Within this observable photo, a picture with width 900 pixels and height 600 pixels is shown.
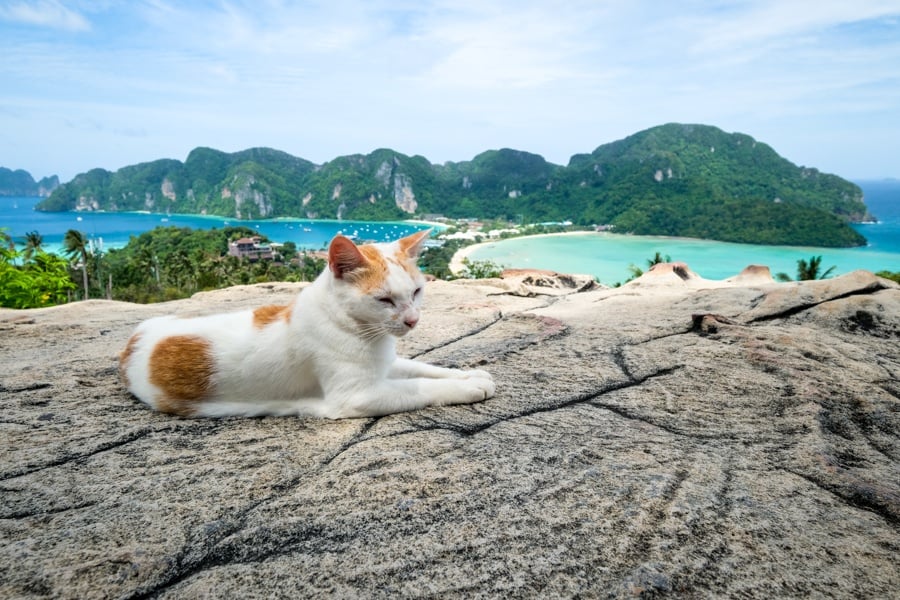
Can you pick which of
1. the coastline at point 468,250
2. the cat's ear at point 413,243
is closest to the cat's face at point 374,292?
the cat's ear at point 413,243

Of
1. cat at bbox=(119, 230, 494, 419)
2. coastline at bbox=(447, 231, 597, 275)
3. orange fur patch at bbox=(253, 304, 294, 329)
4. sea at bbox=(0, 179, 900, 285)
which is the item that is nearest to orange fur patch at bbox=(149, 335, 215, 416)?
cat at bbox=(119, 230, 494, 419)

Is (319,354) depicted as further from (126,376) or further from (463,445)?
(126,376)

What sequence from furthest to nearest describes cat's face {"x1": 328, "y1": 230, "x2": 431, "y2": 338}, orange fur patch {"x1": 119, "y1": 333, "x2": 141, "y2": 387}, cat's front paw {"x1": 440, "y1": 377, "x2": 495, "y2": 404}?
orange fur patch {"x1": 119, "y1": 333, "x2": 141, "y2": 387} → cat's front paw {"x1": 440, "y1": 377, "x2": 495, "y2": 404} → cat's face {"x1": 328, "y1": 230, "x2": 431, "y2": 338}

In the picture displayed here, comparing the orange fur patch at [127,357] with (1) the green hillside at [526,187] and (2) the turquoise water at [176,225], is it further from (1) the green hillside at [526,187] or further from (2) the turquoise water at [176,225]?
(1) the green hillside at [526,187]

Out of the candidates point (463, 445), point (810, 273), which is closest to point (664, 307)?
point (463, 445)

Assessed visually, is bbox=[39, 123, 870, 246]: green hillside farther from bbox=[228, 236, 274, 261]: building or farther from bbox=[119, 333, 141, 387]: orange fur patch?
bbox=[119, 333, 141, 387]: orange fur patch

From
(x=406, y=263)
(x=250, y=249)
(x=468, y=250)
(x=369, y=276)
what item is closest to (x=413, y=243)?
(x=406, y=263)

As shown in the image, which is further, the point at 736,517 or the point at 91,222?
the point at 91,222
